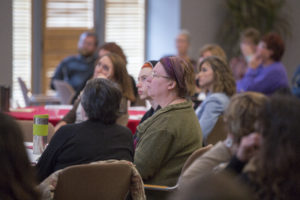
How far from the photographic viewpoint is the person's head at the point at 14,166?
1837mm

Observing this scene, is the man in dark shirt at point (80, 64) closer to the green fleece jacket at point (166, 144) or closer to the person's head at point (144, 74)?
the person's head at point (144, 74)

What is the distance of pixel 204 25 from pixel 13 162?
7.29 metres

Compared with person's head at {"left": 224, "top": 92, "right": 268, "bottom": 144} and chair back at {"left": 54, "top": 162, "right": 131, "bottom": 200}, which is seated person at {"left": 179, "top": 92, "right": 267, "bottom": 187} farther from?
chair back at {"left": 54, "top": 162, "right": 131, "bottom": 200}

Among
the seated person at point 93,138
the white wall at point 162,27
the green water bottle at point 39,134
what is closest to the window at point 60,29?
the white wall at point 162,27

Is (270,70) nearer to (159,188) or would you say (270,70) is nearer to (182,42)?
(182,42)

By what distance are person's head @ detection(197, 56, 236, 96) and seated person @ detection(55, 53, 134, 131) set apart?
670 millimetres

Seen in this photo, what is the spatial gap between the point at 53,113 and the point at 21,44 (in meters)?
2.79

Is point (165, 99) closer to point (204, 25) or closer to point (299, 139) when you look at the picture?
point (299, 139)

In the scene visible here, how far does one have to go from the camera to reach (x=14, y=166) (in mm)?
1863

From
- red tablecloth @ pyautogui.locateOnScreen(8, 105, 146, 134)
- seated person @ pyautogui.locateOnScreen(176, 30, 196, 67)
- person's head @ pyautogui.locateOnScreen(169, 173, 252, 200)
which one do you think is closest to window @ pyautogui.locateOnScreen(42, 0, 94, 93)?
seated person @ pyautogui.locateOnScreen(176, 30, 196, 67)

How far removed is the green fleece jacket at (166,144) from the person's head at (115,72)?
1.58 meters

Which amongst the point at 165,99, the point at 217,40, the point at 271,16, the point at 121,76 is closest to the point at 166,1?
the point at 217,40

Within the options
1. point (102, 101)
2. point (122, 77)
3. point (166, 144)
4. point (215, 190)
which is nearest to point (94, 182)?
point (102, 101)

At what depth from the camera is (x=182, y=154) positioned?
327 cm
